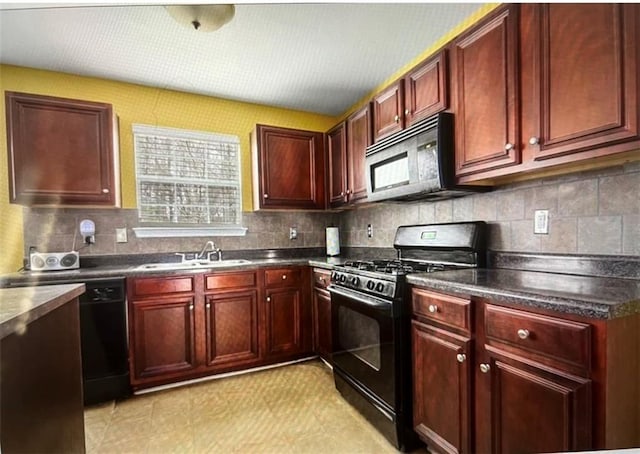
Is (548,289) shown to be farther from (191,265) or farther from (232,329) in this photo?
(191,265)

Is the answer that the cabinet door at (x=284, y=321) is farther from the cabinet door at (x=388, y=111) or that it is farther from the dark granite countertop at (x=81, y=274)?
the cabinet door at (x=388, y=111)

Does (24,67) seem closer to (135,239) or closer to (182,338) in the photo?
(135,239)

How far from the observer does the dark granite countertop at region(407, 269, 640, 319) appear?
0.85 meters

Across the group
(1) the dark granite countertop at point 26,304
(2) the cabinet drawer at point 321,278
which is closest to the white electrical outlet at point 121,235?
(1) the dark granite countertop at point 26,304

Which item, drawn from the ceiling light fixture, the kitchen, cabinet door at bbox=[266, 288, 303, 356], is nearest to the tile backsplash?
the kitchen

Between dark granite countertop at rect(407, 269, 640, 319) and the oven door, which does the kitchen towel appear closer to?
the oven door

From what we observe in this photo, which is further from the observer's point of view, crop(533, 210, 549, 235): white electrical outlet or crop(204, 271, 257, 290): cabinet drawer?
crop(204, 271, 257, 290): cabinet drawer

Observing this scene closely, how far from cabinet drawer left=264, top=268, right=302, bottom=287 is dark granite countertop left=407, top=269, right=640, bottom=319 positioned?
49.8 inches

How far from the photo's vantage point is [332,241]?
121 inches

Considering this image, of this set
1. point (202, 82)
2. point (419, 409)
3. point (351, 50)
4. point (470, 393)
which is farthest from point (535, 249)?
point (202, 82)

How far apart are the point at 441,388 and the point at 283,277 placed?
1494mm

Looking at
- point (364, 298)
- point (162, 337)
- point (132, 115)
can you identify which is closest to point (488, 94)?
point (364, 298)

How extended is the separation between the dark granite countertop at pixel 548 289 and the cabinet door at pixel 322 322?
1.03 meters

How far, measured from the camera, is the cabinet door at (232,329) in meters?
2.29
